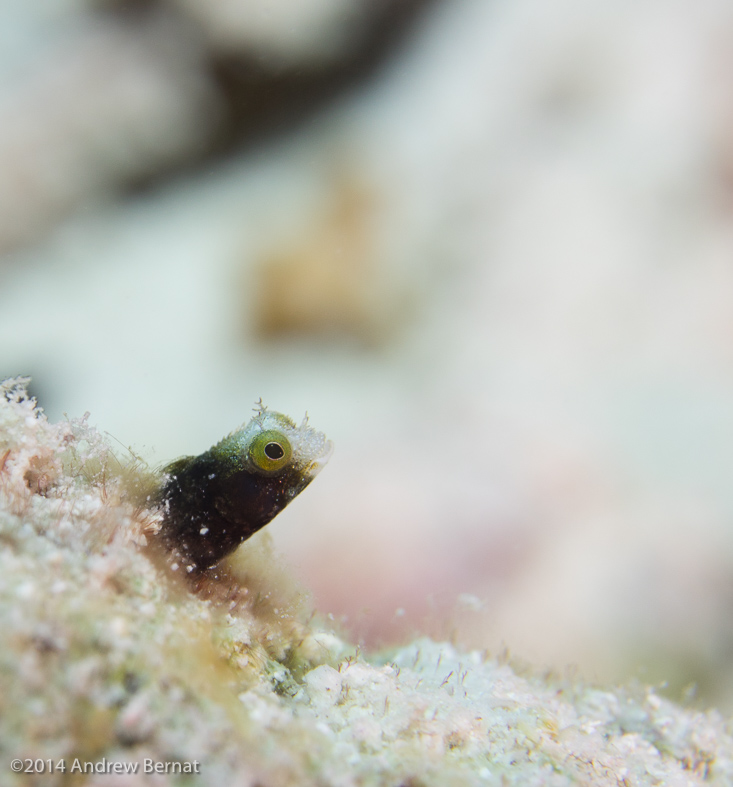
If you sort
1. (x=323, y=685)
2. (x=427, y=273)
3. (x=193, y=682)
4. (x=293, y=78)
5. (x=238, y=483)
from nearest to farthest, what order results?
(x=193, y=682) < (x=323, y=685) < (x=238, y=483) < (x=293, y=78) < (x=427, y=273)

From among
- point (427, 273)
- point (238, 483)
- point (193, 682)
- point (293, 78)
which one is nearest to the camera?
point (193, 682)

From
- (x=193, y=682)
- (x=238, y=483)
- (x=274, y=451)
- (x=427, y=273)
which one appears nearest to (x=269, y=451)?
(x=274, y=451)

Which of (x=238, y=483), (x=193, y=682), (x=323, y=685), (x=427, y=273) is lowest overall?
(x=193, y=682)

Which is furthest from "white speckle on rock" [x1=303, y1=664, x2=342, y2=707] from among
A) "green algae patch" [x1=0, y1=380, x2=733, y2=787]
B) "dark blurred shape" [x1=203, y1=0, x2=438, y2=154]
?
"dark blurred shape" [x1=203, y1=0, x2=438, y2=154]

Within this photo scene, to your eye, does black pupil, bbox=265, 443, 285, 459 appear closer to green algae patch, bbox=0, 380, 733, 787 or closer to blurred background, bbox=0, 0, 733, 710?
green algae patch, bbox=0, 380, 733, 787

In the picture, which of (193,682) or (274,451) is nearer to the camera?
(193,682)

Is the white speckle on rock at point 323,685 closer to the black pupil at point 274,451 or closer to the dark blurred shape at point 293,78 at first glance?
the black pupil at point 274,451

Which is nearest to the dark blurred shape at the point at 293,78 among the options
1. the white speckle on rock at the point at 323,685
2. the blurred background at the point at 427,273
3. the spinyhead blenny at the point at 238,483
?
the blurred background at the point at 427,273

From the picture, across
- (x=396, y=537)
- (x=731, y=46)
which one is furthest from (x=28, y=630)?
(x=731, y=46)

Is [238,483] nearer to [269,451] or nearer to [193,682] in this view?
[269,451]

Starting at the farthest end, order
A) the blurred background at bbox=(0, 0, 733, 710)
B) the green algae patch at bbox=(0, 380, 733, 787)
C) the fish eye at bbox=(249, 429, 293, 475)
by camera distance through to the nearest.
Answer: the blurred background at bbox=(0, 0, 733, 710)
the fish eye at bbox=(249, 429, 293, 475)
the green algae patch at bbox=(0, 380, 733, 787)
